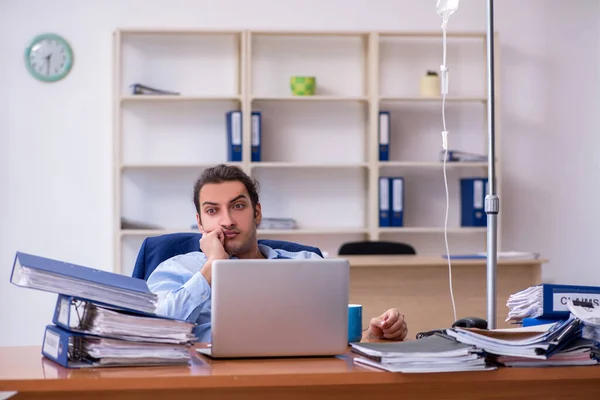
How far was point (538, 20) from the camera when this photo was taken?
5.52 m

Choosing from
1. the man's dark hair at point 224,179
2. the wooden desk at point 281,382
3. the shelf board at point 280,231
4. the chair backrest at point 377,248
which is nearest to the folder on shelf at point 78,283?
the wooden desk at point 281,382

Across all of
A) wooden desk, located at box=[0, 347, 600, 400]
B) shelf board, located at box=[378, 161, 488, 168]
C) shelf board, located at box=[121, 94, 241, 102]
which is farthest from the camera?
shelf board, located at box=[378, 161, 488, 168]

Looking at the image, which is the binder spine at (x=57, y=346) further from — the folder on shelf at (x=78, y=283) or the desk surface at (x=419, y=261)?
→ the desk surface at (x=419, y=261)

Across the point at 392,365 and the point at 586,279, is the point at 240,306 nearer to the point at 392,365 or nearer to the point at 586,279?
the point at 392,365

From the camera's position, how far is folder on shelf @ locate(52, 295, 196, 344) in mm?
1519

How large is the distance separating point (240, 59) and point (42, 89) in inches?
46.6

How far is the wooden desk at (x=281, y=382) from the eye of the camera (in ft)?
4.62

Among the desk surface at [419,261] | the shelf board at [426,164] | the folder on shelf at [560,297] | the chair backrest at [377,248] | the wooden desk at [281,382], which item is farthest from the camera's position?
the shelf board at [426,164]

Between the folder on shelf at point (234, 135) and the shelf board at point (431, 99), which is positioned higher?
the shelf board at point (431, 99)

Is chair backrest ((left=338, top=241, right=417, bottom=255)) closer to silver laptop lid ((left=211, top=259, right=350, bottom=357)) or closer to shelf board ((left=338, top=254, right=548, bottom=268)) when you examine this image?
shelf board ((left=338, top=254, right=548, bottom=268))

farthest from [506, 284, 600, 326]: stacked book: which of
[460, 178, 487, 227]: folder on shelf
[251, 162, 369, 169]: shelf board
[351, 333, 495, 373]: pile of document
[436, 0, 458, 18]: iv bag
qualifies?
[460, 178, 487, 227]: folder on shelf

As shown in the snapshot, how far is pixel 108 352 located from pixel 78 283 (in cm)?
13

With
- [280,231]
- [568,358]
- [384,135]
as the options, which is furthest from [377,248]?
[568,358]

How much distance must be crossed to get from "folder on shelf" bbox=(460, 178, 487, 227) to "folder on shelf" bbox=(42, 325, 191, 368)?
382 cm
